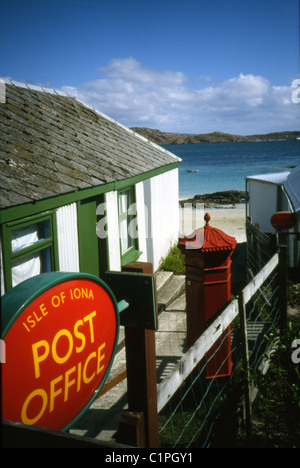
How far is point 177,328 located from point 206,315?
10.5ft

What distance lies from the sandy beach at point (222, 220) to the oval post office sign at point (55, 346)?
49.0 feet

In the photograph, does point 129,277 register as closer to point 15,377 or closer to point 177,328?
point 15,377

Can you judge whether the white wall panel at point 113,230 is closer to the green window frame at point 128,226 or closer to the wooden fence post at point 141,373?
the green window frame at point 128,226

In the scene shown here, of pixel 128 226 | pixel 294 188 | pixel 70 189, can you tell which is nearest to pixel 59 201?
pixel 70 189

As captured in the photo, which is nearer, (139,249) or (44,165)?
(44,165)

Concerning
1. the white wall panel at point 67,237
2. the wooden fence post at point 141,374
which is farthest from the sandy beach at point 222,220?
the wooden fence post at point 141,374

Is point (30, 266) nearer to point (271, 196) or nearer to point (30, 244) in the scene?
point (30, 244)

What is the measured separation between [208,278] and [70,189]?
2.52 m

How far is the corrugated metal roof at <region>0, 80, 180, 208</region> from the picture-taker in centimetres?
521

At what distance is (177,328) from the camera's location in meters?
7.50

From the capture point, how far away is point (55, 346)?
130cm

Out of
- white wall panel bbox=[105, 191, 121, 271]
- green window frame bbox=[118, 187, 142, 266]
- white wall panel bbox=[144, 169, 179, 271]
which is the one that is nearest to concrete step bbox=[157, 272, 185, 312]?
white wall panel bbox=[144, 169, 179, 271]

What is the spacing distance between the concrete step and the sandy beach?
260 inches
